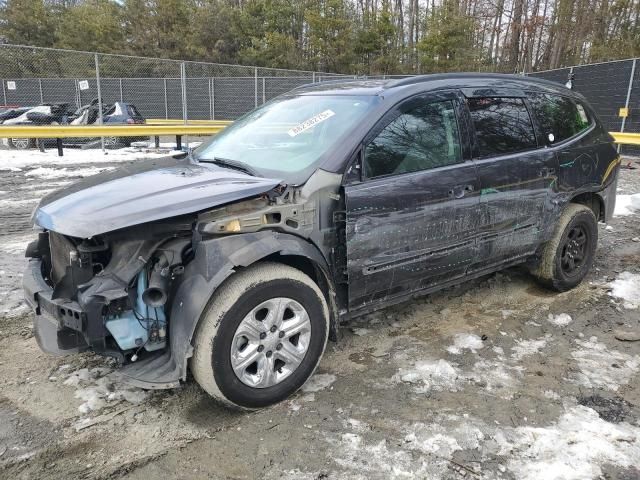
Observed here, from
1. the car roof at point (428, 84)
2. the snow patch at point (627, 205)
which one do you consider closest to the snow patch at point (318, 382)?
the car roof at point (428, 84)

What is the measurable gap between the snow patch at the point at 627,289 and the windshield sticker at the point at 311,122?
2.99 meters

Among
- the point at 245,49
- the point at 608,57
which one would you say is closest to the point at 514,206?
the point at 608,57

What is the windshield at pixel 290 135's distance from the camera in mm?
3160

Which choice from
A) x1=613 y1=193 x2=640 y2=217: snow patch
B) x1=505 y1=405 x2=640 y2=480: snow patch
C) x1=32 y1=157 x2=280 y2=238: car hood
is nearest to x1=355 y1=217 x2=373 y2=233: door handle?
x1=32 y1=157 x2=280 y2=238: car hood

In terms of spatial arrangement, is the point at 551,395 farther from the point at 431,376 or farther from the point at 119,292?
the point at 119,292

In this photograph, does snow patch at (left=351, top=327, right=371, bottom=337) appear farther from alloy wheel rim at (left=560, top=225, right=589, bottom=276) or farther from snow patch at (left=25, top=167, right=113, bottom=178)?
snow patch at (left=25, top=167, right=113, bottom=178)

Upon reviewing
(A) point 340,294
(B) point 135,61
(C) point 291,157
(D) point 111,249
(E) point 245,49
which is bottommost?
(A) point 340,294

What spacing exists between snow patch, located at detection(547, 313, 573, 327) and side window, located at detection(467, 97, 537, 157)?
135cm

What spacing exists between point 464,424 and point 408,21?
119ft

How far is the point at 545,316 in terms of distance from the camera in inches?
163

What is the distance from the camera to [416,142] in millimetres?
3400

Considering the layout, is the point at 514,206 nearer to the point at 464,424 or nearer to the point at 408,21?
the point at 464,424

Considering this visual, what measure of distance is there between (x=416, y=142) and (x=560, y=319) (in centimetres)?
191

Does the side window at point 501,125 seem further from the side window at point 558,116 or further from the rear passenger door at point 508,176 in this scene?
the side window at point 558,116
